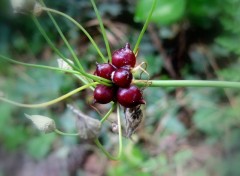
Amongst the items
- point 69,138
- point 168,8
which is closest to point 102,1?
point 168,8

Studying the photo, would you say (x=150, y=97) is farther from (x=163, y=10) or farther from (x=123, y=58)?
(x=123, y=58)

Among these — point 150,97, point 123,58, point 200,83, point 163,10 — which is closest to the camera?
point 200,83

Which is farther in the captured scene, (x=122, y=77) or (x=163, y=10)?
(x=163, y=10)

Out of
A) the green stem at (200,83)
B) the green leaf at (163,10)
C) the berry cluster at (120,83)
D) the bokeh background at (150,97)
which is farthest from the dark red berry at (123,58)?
the green leaf at (163,10)

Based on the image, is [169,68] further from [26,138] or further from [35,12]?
[35,12]

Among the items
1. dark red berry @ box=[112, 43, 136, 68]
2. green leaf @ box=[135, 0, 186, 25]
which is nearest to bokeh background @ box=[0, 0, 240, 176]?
green leaf @ box=[135, 0, 186, 25]

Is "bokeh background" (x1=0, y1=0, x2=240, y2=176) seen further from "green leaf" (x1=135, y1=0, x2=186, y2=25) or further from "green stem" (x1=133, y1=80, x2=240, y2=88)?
"green stem" (x1=133, y1=80, x2=240, y2=88)

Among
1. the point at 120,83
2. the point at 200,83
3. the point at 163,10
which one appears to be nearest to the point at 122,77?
the point at 120,83

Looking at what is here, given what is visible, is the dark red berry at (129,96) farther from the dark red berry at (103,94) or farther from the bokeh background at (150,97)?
the bokeh background at (150,97)
